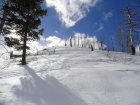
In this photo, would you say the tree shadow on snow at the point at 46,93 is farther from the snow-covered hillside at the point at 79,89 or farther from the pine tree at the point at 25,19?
the pine tree at the point at 25,19

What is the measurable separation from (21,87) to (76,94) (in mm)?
2638

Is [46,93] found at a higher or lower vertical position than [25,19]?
lower

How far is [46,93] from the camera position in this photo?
4484 millimetres

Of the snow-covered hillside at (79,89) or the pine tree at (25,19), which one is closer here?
the snow-covered hillside at (79,89)

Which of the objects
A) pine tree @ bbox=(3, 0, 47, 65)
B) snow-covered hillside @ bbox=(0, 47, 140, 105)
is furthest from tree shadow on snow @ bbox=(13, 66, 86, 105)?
pine tree @ bbox=(3, 0, 47, 65)

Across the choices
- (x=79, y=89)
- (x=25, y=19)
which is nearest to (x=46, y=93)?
(x=79, y=89)

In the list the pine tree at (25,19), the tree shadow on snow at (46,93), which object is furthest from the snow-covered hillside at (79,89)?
the pine tree at (25,19)

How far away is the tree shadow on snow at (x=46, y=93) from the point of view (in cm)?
391

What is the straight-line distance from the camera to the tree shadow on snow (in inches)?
154

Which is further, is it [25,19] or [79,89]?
[25,19]

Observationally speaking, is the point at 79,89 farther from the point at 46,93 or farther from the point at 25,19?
the point at 25,19

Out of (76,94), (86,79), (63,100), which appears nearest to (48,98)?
(63,100)

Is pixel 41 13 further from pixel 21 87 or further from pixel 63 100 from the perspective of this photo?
pixel 63 100

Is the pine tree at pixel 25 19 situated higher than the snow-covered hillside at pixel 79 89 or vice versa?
the pine tree at pixel 25 19
